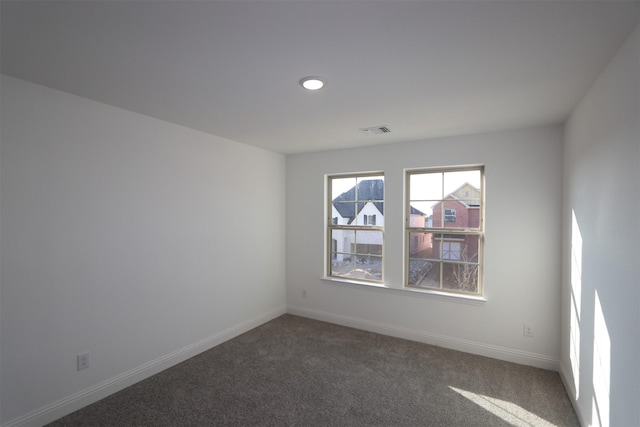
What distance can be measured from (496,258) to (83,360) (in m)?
3.80

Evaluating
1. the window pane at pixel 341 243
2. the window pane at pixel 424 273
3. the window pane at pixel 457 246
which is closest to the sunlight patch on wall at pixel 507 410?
the window pane at pixel 424 273

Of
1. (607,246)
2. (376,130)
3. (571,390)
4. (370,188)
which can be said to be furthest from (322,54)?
(571,390)

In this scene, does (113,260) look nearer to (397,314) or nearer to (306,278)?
(306,278)

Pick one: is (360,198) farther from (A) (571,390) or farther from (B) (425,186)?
(A) (571,390)

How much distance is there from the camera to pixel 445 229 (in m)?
3.56

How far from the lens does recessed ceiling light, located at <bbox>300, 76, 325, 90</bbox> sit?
1.99 metres

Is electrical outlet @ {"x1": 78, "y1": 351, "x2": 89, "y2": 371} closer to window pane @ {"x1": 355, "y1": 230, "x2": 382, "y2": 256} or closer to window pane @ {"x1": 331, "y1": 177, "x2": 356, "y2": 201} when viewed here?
window pane @ {"x1": 355, "y1": 230, "x2": 382, "y2": 256}

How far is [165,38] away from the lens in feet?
5.09

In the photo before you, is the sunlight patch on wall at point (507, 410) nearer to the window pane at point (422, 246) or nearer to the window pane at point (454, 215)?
the window pane at point (422, 246)

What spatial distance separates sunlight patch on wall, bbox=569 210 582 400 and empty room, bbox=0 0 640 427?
1.3 inches

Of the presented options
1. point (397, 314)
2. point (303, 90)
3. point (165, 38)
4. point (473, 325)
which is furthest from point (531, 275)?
point (165, 38)

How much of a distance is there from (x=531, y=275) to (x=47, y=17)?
4.00m

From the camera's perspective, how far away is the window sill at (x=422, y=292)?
332cm

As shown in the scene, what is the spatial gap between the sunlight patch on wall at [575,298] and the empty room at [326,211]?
3 cm
